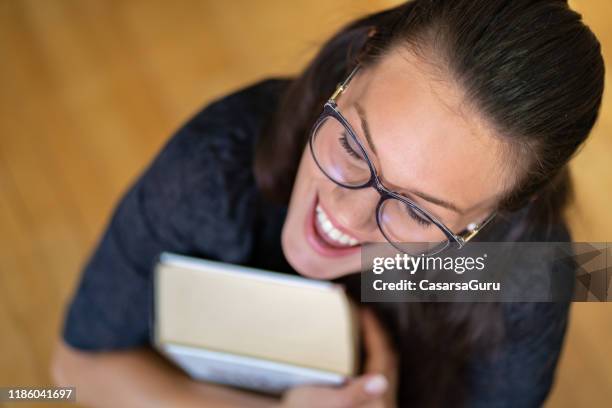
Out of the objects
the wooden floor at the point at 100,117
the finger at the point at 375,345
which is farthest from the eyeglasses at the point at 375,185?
the wooden floor at the point at 100,117

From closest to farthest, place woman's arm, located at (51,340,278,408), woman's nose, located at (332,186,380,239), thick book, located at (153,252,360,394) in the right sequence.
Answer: woman's nose, located at (332,186,380,239)
thick book, located at (153,252,360,394)
woman's arm, located at (51,340,278,408)

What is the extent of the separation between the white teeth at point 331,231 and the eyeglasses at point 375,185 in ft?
0.21

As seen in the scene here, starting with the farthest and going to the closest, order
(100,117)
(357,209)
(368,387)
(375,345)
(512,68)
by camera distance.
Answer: (100,117), (375,345), (368,387), (357,209), (512,68)

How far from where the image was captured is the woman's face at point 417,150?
0.61 metres

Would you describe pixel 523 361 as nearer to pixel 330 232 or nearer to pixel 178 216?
pixel 330 232

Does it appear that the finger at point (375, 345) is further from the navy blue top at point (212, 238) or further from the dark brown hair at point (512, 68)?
the dark brown hair at point (512, 68)

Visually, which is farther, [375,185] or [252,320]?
[252,320]

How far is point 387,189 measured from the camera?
66 centimetres

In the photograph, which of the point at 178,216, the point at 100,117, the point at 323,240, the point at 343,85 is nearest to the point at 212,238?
the point at 178,216

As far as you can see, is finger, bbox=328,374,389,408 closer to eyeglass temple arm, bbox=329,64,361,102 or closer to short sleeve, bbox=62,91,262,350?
short sleeve, bbox=62,91,262,350

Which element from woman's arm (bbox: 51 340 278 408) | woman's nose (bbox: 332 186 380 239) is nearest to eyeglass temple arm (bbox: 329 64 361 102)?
woman's nose (bbox: 332 186 380 239)

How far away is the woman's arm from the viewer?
1.05 metres

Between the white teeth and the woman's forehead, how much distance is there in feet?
0.44

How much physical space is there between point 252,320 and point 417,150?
378mm
